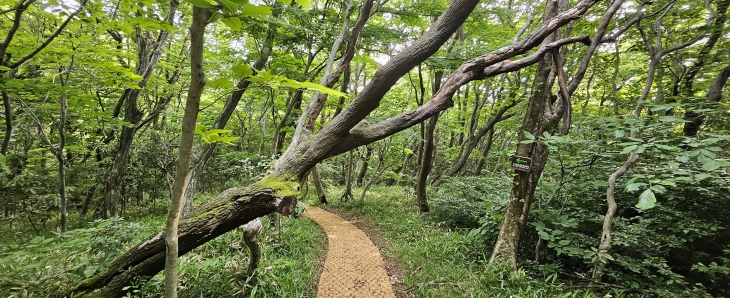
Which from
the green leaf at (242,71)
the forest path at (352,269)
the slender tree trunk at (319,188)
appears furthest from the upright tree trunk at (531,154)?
the slender tree trunk at (319,188)

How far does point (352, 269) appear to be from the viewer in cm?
534

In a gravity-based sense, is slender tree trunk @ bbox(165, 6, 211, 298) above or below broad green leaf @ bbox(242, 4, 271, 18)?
below

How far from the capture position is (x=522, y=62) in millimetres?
2600

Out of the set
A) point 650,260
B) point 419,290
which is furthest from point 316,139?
point 650,260

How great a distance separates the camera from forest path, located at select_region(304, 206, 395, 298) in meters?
4.56

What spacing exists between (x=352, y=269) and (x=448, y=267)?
180cm

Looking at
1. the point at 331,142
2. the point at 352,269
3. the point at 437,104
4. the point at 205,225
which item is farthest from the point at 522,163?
the point at 205,225

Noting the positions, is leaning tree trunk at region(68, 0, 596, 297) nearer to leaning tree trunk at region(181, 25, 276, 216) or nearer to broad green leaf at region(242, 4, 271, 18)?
broad green leaf at region(242, 4, 271, 18)

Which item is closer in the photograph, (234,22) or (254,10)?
(254,10)

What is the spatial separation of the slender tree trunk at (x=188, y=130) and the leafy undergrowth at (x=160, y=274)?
1674 millimetres

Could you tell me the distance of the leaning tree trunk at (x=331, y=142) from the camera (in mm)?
2377

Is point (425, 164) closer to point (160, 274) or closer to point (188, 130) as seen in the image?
point (160, 274)

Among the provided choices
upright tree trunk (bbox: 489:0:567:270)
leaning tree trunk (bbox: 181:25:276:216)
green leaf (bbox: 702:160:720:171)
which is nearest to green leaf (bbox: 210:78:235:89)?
green leaf (bbox: 702:160:720:171)

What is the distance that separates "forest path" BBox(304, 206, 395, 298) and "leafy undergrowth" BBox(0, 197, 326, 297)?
246 mm
